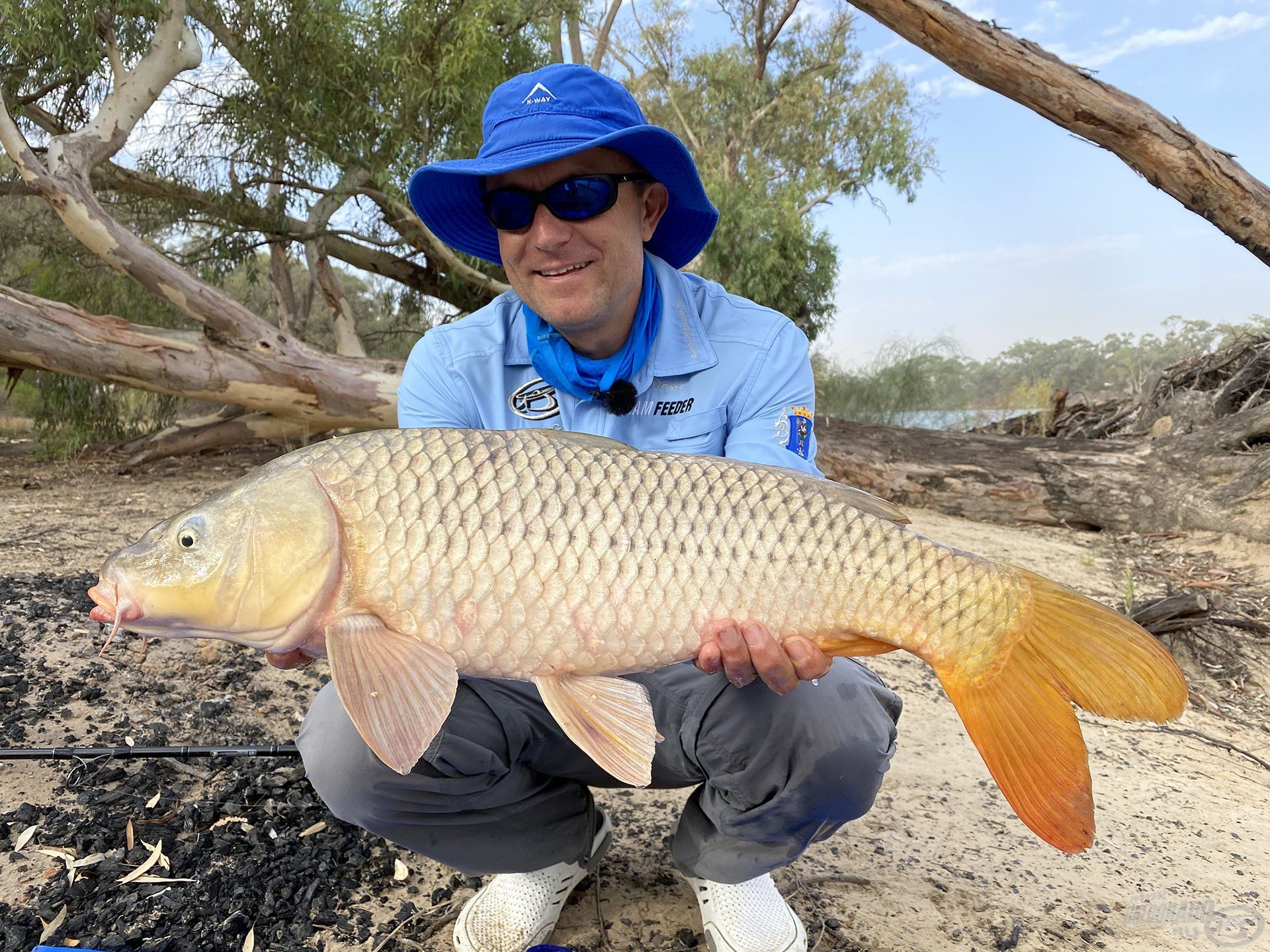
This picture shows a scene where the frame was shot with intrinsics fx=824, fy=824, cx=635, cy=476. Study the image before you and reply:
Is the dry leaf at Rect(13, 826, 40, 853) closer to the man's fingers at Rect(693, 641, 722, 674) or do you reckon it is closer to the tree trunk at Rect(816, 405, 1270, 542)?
the man's fingers at Rect(693, 641, 722, 674)

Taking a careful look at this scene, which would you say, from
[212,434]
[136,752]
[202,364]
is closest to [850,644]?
[136,752]

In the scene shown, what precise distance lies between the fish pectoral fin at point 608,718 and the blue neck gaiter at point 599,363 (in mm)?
806

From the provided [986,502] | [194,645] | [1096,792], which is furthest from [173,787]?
[986,502]

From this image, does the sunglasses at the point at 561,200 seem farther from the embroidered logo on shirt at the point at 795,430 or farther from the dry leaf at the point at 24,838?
the dry leaf at the point at 24,838

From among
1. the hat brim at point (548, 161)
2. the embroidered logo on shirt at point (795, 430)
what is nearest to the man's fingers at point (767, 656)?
the embroidered logo on shirt at point (795, 430)

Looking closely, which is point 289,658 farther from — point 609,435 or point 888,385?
point 888,385

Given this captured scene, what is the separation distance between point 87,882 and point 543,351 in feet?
5.05

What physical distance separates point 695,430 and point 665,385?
0.14m

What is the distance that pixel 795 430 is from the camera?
2.01 m

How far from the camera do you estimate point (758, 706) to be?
1653mm

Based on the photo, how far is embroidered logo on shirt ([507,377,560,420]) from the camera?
211 cm

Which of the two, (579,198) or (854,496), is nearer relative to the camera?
(854,496)

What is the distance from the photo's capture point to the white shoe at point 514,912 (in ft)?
5.66

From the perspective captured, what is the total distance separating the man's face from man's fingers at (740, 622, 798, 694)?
91cm
